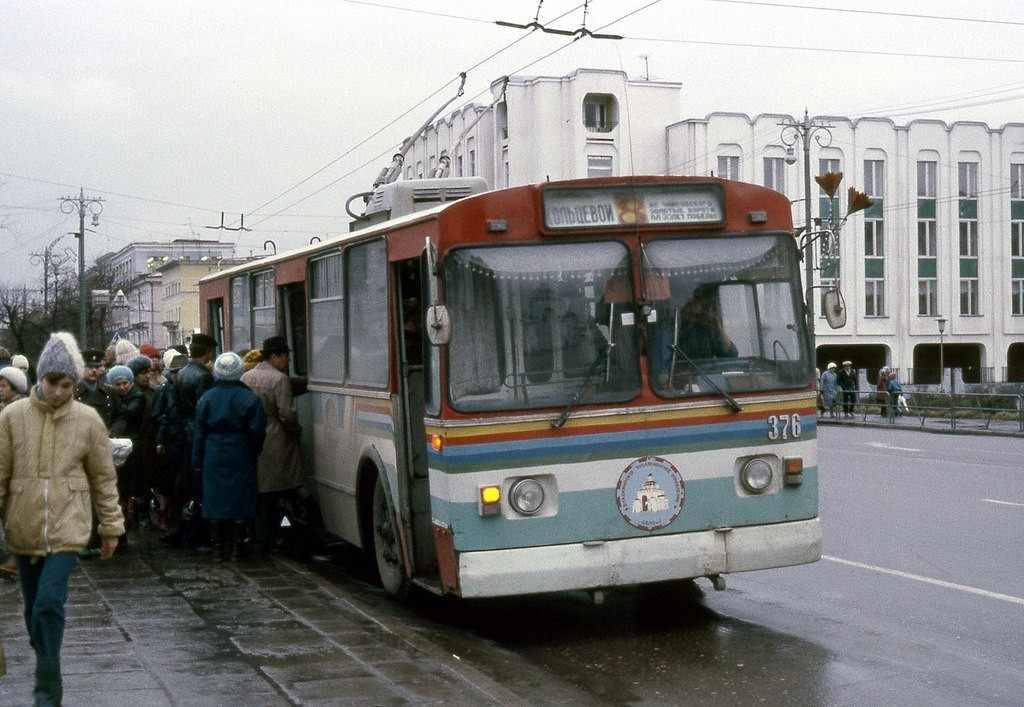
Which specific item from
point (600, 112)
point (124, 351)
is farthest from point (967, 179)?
point (124, 351)

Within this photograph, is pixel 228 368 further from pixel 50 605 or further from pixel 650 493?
pixel 50 605

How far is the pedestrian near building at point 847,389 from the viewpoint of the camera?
3959cm

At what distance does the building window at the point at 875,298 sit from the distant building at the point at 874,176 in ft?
0.26

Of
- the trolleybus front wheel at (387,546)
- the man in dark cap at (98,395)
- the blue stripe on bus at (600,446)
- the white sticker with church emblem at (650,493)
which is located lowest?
the trolleybus front wheel at (387,546)

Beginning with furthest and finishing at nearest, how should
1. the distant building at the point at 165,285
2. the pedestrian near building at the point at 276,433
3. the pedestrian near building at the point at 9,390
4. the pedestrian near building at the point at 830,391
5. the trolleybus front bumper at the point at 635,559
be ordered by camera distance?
the distant building at the point at 165,285 → the pedestrian near building at the point at 830,391 → the pedestrian near building at the point at 276,433 → the trolleybus front bumper at the point at 635,559 → the pedestrian near building at the point at 9,390

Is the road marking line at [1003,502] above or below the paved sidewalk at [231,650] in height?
below

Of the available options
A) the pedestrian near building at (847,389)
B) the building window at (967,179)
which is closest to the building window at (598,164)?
the building window at (967,179)

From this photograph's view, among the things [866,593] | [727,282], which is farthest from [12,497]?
[866,593]

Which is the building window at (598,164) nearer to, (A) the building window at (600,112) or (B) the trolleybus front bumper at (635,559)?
(A) the building window at (600,112)

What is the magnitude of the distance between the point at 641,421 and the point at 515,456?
0.80 metres

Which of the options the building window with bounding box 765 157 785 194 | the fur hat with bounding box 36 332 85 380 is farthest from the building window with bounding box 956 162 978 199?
the fur hat with bounding box 36 332 85 380

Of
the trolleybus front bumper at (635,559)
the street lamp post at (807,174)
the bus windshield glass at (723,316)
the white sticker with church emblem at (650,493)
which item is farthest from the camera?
the street lamp post at (807,174)

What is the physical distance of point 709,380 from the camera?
8664 millimetres

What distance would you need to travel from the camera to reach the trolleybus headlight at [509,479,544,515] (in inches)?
325
